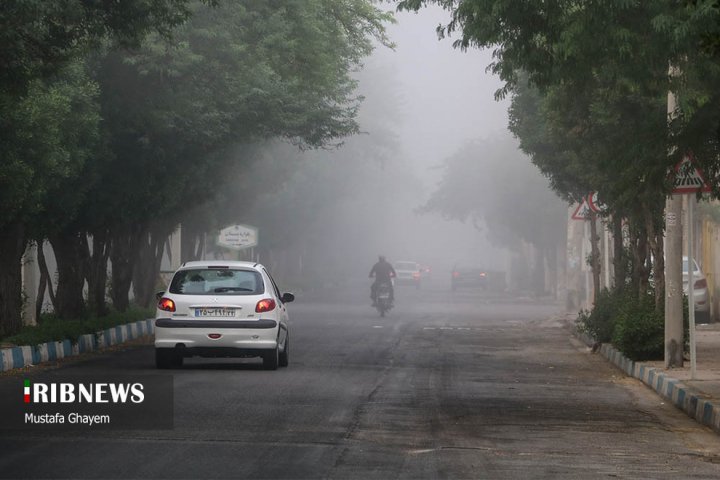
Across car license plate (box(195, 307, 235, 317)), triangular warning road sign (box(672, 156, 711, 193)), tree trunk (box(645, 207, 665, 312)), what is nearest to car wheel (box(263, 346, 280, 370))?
car license plate (box(195, 307, 235, 317))

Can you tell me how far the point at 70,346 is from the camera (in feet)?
81.4

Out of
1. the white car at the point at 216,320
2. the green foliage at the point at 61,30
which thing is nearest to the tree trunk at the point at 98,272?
the white car at the point at 216,320

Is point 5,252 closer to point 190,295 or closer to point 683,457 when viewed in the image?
point 190,295

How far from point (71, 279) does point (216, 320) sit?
32.6 ft

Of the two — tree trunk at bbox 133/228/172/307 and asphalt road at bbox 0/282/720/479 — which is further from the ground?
tree trunk at bbox 133/228/172/307

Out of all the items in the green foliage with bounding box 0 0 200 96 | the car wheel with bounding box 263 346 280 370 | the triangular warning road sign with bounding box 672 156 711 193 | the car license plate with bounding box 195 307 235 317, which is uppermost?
the green foliage with bounding box 0 0 200 96

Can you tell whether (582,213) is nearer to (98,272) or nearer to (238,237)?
(98,272)

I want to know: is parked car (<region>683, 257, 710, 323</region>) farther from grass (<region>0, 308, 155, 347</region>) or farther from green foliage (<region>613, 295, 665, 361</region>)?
green foliage (<region>613, 295, 665, 361</region>)

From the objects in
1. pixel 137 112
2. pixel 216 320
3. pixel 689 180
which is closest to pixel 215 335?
pixel 216 320

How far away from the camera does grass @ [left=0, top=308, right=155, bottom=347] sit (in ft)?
74.4

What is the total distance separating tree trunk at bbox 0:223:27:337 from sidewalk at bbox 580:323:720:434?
391 inches

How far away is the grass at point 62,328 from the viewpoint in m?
22.7

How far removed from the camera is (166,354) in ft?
67.5

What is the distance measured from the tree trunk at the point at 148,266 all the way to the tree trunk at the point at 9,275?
12715 millimetres
